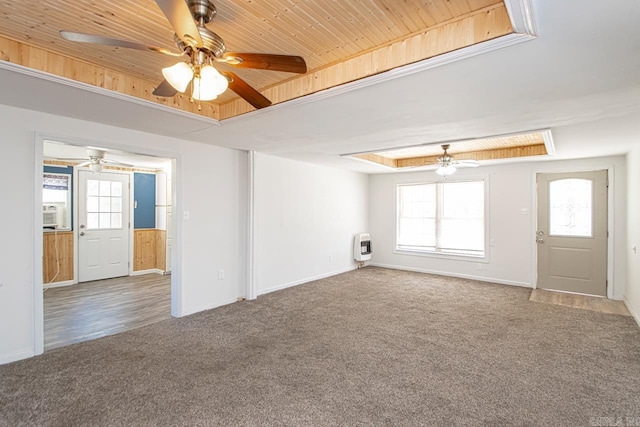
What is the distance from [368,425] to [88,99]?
3.30m

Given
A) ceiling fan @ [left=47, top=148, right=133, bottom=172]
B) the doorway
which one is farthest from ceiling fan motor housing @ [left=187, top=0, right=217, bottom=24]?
ceiling fan @ [left=47, top=148, right=133, bottom=172]

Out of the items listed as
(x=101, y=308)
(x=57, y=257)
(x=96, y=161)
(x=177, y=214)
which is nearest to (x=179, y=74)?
(x=177, y=214)

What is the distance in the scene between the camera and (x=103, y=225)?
6223 millimetres

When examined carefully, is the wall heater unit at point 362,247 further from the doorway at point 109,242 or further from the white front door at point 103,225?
the white front door at point 103,225

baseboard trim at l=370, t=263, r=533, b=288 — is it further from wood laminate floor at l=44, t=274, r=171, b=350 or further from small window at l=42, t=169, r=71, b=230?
small window at l=42, t=169, r=71, b=230

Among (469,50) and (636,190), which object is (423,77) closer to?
(469,50)

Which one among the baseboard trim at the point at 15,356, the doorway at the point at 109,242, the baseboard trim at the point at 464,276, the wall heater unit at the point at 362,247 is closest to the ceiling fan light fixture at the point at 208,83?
the doorway at the point at 109,242

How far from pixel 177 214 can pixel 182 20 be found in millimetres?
3101

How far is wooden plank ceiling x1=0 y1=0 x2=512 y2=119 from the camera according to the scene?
180cm

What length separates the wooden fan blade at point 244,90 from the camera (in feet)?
6.30

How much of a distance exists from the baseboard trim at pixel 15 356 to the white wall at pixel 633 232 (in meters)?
6.64

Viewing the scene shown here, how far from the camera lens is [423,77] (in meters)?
2.15

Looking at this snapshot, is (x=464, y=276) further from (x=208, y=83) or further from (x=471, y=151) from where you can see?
(x=208, y=83)

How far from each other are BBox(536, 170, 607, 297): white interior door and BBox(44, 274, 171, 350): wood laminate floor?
20.3 feet
